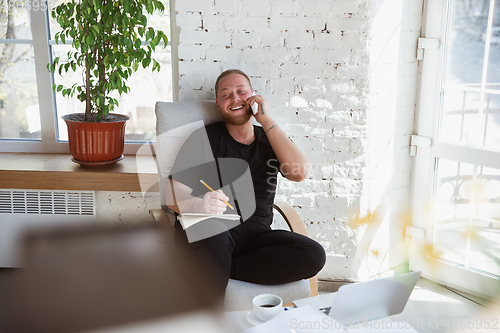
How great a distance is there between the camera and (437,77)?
2.29 metres

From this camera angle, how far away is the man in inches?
66.6

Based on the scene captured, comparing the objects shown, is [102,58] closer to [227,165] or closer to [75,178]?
[75,178]

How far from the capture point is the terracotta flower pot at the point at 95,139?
2164mm

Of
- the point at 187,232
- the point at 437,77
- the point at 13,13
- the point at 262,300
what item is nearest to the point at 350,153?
the point at 437,77

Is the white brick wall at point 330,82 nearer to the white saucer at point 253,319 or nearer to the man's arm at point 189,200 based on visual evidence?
the man's arm at point 189,200

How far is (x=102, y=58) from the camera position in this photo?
210 centimetres

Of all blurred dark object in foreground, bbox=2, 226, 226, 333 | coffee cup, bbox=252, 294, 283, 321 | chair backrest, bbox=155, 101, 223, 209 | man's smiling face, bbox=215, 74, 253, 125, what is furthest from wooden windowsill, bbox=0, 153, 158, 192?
coffee cup, bbox=252, 294, 283, 321

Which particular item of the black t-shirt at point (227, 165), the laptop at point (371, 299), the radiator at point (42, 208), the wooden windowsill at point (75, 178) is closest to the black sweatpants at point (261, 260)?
the black t-shirt at point (227, 165)

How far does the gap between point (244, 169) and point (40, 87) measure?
1442 millimetres

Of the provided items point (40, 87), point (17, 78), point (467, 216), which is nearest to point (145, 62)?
point (40, 87)

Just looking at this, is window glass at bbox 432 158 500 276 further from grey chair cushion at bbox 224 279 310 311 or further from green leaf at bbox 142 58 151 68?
green leaf at bbox 142 58 151 68

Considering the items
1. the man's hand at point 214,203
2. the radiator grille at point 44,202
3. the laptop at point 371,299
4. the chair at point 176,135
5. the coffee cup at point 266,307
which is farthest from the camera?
the radiator grille at point 44,202

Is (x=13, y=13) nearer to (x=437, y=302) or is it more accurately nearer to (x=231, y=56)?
(x=231, y=56)

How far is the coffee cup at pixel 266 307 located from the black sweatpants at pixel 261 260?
303mm
